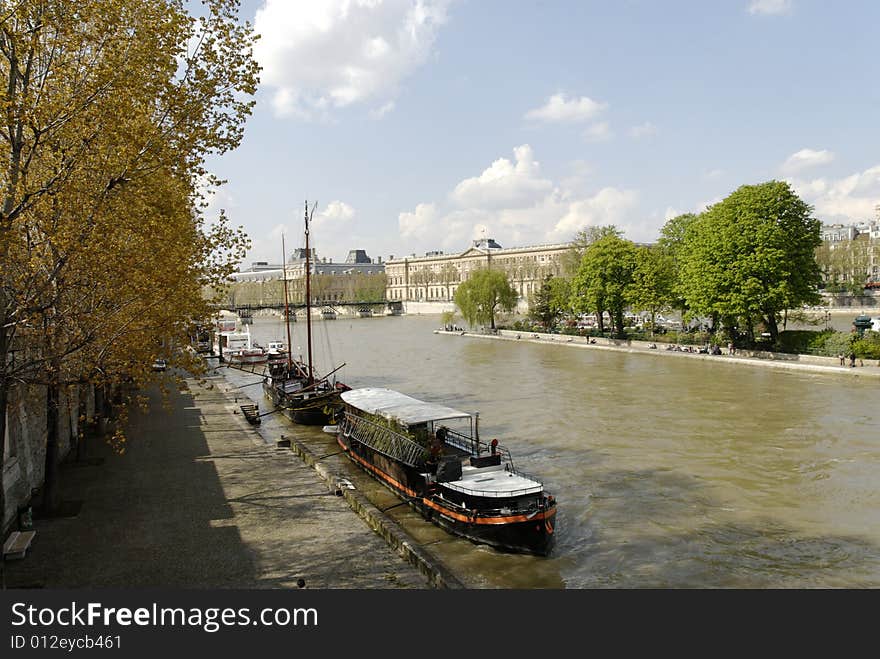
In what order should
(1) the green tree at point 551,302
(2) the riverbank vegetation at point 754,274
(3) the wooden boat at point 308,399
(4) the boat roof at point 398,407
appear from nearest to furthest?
1. (4) the boat roof at point 398,407
2. (3) the wooden boat at point 308,399
3. (2) the riverbank vegetation at point 754,274
4. (1) the green tree at point 551,302

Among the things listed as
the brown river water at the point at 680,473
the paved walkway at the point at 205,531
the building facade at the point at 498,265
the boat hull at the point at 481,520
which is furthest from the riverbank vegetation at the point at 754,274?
the building facade at the point at 498,265

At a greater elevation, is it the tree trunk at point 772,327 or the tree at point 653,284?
the tree at point 653,284

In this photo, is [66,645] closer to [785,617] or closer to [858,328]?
[785,617]

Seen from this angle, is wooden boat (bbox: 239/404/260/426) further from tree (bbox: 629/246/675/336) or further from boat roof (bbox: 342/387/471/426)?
tree (bbox: 629/246/675/336)

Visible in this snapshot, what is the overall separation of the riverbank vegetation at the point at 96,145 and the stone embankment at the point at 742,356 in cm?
3764

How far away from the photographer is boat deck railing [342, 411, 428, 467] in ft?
58.8

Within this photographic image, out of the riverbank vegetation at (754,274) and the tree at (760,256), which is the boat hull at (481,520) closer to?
the riverbank vegetation at (754,274)

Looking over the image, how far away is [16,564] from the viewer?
40.9 feet

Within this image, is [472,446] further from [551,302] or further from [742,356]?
[551,302]

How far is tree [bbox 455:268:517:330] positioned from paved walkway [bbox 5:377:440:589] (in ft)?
212

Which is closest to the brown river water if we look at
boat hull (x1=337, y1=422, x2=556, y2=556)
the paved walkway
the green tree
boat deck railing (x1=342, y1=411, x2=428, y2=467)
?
boat hull (x1=337, y1=422, x2=556, y2=556)

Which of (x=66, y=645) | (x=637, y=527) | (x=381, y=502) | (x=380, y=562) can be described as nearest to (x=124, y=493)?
(x=381, y=502)

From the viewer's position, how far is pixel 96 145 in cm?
1075

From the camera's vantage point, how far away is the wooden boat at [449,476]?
14.6m
